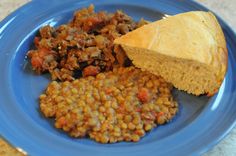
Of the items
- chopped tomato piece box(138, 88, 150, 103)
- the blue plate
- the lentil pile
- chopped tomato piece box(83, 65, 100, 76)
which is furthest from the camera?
chopped tomato piece box(83, 65, 100, 76)

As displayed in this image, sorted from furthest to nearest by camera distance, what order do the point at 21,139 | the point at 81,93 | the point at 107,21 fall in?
1. the point at 107,21
2. the point at 81,93
3. the point at 21,139

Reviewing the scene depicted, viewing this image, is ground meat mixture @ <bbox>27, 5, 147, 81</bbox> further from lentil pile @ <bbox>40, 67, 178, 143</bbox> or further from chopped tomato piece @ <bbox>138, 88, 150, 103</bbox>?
chopped tomato piece @ <bbox>138, 88, 150, 103</bbox>

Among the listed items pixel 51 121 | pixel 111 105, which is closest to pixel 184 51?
pixel 111 105

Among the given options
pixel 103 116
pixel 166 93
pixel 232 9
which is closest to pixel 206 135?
pixel 166 93

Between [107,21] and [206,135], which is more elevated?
[107,21]

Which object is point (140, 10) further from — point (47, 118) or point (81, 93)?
point (47, 118)

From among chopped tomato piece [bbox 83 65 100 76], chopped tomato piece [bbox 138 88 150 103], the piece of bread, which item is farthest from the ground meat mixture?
chopped tomato piece [bbox 138 88 150 103]
